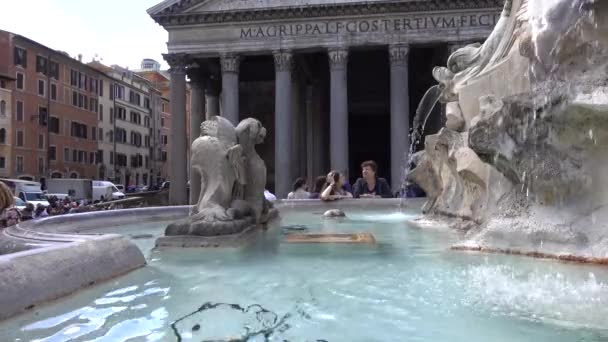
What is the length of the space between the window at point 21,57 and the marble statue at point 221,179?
127 ft

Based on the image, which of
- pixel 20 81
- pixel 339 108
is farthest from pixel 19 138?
pixel 339 108

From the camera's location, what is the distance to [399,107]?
25.6 meters

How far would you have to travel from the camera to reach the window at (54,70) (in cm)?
4216

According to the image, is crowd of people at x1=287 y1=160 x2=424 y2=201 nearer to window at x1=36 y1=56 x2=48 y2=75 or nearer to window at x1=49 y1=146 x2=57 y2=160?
window at x1=36 y1=56 x2=48 y2=75

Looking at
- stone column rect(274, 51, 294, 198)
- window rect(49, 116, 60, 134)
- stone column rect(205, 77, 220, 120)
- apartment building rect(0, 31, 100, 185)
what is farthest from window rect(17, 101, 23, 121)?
stone column rect(274, 51, 294, 198)

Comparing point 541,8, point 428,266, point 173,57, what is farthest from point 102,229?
point 173,57

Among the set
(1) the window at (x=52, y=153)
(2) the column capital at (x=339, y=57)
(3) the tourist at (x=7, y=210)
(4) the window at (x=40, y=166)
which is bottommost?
(3) the tourist at (x=7, y=210)

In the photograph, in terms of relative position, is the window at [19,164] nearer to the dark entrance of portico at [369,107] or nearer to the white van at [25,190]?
the white van at [25,190]

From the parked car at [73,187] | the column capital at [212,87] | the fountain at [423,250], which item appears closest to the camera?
the fountain at [423,250]

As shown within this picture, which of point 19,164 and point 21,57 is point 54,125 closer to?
point 19,164

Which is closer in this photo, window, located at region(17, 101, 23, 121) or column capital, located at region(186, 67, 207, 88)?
column capital, located at region(186, 67, 207, 88)

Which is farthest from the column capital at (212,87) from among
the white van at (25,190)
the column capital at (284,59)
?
the white van at (25,190)

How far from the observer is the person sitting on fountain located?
28.4 feet

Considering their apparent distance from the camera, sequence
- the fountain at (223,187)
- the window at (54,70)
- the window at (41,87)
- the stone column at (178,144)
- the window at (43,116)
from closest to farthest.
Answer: the fountain at (223,187) < the stone column at (178,144) < the window at (41,87) < the window at (43,116) < the window at (54,70)
